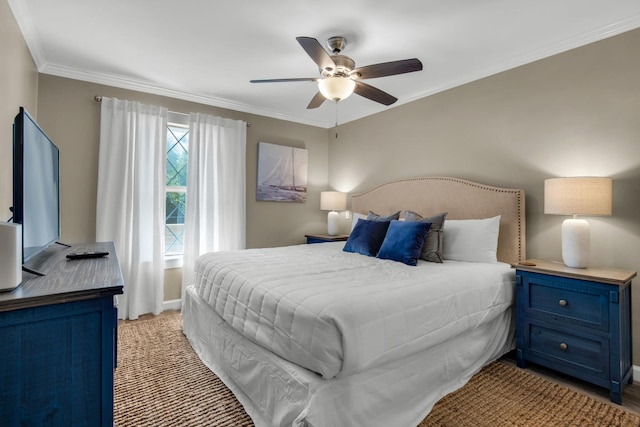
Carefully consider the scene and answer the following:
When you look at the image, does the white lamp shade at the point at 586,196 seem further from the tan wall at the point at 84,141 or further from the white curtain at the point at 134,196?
the white curtain at the point at 134,196

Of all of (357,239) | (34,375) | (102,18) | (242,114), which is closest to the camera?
(34,375)

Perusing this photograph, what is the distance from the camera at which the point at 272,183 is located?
14.5 ft

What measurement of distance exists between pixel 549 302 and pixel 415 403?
123cm

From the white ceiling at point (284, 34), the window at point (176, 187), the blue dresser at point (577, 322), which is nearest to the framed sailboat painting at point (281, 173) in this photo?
the window at point (176, 187)

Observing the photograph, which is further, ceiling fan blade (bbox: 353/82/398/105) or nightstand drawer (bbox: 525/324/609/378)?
ceiling fan blade (bbox: 353/82/398/105)

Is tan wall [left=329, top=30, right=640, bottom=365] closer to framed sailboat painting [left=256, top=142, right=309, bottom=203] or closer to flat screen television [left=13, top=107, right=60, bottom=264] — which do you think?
framed sailboat painting [left=256, top=142, right=309, bottom=203]

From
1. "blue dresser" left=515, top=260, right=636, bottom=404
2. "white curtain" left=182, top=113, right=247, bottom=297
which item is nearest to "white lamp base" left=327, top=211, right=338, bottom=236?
"white curtain" left=182, top=113, right=247, bottom=297

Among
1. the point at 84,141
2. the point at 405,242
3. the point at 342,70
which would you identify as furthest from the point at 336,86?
the point at 84,141

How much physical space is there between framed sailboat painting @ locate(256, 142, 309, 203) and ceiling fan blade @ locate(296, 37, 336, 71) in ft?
7.13

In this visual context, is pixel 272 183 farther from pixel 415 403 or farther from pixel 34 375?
pixel 34 375

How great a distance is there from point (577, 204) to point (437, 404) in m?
1.59

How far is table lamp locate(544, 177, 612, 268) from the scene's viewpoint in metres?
2.09

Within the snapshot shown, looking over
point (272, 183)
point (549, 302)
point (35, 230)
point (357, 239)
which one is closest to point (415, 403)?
point (549, 302)

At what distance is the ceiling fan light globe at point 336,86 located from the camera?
2.38 meters
